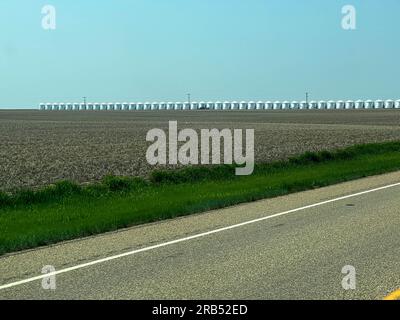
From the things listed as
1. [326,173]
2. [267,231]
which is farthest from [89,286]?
[326,173]

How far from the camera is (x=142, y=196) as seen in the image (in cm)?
1689

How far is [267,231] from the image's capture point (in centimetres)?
1147

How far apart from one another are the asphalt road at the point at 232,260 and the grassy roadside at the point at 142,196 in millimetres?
784

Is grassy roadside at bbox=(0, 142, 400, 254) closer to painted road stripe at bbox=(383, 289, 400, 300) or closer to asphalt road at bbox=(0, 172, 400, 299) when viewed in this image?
asphalt road at bbox=(0, 172, 400, 299)

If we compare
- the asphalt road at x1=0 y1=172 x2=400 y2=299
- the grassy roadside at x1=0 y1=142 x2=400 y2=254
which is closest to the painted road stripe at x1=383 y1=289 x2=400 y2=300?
A: the asphalt road at x1=0 y1=172 x2=400 y2=299

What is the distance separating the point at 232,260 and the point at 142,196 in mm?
8089

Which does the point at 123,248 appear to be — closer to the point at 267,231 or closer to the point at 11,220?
the point at 267,231

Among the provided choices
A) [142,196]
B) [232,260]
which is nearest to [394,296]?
[232,260]

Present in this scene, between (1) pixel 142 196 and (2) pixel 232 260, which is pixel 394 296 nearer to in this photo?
(2) pixel 232 260

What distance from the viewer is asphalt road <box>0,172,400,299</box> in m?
7.40

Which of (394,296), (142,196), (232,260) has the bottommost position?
(142,196)

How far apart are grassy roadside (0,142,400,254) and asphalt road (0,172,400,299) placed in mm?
784

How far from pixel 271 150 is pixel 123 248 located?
24502 mm

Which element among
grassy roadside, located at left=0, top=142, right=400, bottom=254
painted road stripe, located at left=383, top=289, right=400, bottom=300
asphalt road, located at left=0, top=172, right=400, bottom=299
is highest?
painted road stripe, located at left=383, top=289, right=400, bottom=300
